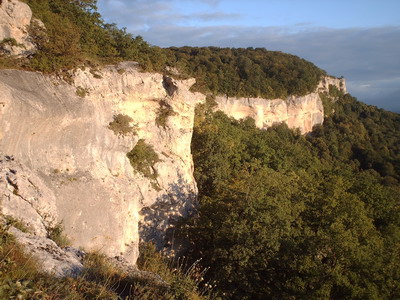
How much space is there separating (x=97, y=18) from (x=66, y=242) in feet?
47.8

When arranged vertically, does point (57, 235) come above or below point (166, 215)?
above

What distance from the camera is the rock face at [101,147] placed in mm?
10594

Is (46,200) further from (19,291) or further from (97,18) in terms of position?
(97,18)

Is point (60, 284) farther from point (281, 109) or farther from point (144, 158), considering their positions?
point (281, 109)

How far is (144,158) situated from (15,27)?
8005 millimetres

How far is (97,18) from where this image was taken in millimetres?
19234

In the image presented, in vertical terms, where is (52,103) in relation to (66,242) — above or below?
above

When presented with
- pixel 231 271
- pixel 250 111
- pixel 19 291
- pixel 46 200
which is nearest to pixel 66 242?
pixel 46 200

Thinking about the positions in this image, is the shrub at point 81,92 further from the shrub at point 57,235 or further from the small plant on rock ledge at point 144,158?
the shrub at point 57,235

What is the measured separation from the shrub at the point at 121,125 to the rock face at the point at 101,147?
235 millimetres

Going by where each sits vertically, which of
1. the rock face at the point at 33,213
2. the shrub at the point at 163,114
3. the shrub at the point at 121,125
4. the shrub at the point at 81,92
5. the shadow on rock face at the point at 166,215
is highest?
the shrub at the point at 81,92

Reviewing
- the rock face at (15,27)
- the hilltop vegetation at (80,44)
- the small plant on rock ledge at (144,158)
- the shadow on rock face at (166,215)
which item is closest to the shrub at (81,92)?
the hilltop vegetation at (80,44)

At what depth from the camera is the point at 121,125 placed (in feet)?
49.8

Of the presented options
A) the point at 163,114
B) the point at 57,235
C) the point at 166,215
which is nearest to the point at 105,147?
the point at 163,114
